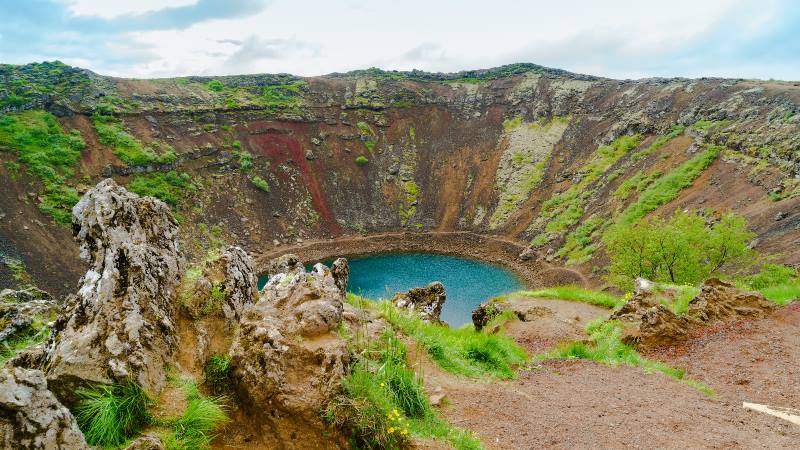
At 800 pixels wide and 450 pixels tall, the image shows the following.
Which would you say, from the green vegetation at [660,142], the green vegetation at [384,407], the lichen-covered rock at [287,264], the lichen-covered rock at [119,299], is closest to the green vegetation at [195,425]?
the lichen-covered rock at [119,299]

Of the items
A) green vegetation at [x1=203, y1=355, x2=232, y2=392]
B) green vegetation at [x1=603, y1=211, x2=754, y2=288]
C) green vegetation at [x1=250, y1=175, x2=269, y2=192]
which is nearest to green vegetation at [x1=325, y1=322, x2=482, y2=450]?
green vegetation at [x1=203, y1=355, x2=232, y2=392]

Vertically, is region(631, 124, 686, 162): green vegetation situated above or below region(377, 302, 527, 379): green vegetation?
above

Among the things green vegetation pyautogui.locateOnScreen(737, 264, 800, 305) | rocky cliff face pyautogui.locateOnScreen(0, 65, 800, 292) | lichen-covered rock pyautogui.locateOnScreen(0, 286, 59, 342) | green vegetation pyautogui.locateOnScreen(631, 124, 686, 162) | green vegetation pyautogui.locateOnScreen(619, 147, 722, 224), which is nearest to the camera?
lichen-covered rock pyautogui.locateOnScreen(0, 286, 59, 342)

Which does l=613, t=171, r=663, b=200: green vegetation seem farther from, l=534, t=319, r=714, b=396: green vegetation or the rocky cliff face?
l=534, t=319, r=714, b=396: green vegetation

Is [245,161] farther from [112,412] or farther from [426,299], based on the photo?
[112,412]

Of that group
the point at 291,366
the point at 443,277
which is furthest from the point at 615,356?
the point at 443,277

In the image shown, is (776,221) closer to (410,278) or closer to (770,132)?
(770,132)

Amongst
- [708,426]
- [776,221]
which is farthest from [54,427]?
[776,221]
